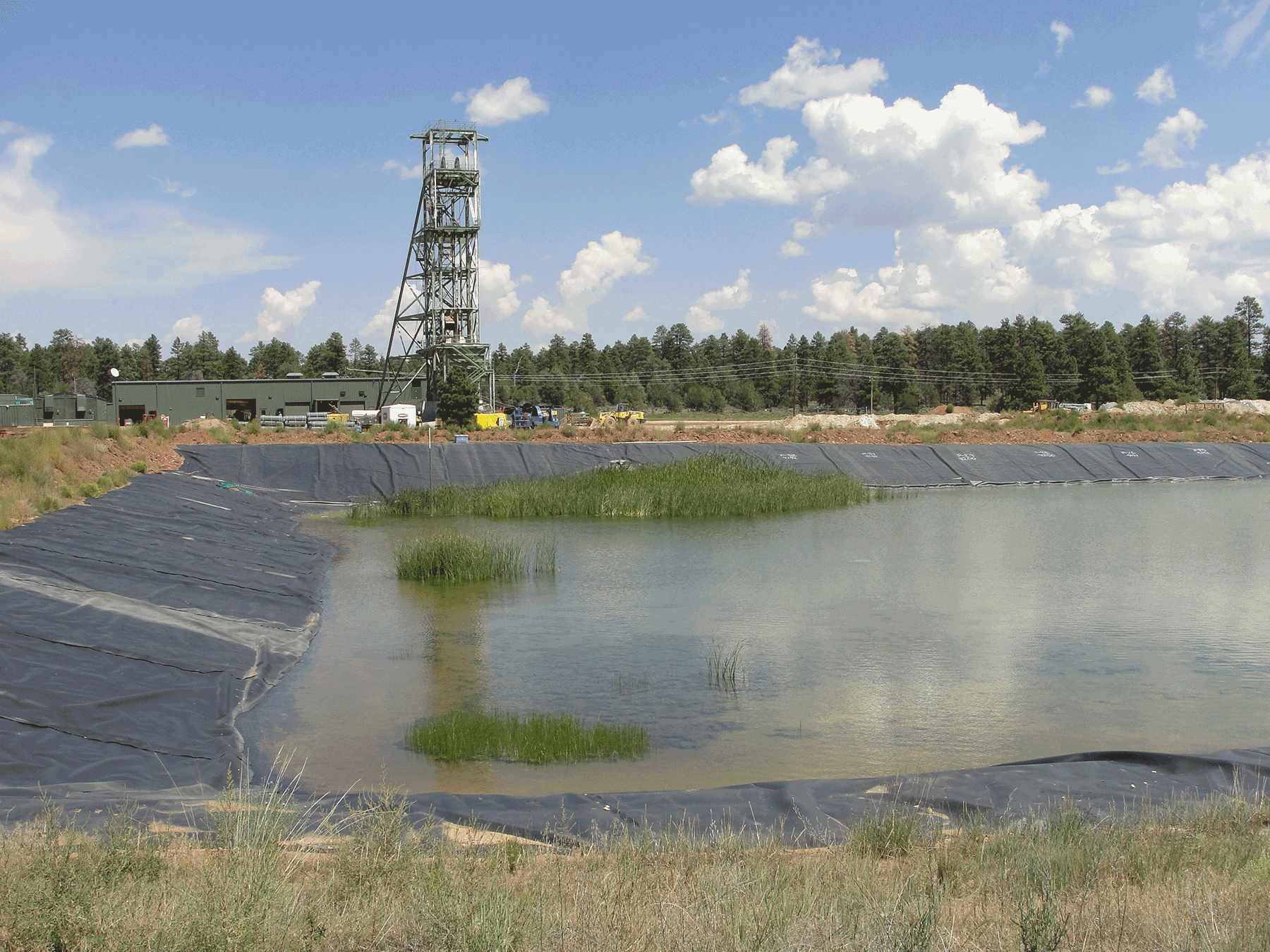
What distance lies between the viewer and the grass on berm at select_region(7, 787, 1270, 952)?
335cm

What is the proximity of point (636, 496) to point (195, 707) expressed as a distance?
15705 millimetres

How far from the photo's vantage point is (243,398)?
189 feet

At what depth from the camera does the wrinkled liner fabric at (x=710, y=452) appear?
27141 millimetres

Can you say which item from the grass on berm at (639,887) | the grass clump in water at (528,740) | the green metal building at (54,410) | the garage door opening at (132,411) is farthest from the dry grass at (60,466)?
the garage door opening at (132,411)

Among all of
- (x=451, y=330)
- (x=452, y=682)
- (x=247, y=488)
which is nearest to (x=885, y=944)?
(x=452, y=682)

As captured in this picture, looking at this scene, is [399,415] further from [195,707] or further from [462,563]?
[195,707]

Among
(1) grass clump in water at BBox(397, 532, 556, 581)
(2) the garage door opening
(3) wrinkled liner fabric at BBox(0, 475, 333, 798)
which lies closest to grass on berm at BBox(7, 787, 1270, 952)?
(3) wrinkled liner fabric at BBox(0, 475, 333, 798)

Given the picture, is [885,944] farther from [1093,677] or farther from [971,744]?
[1093,677]

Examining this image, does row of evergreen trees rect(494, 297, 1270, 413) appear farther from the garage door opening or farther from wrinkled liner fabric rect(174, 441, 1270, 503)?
wrinkled liner fabric rect(174, 441, 1270, 503)

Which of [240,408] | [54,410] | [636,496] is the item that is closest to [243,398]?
[240,408]

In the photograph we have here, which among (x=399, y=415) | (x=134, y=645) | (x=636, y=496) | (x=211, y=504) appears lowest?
(x=134, y=645)

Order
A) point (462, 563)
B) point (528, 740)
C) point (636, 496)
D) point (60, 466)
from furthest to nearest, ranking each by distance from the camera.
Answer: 1. point (636, 496)
2. point (60, 466)
3. point (462, 563)
4. point (528, 740)

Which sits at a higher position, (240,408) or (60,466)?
(240,408)

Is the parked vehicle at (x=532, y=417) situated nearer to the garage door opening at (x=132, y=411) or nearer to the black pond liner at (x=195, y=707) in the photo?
the garage door opening at (x=132, y=411)
